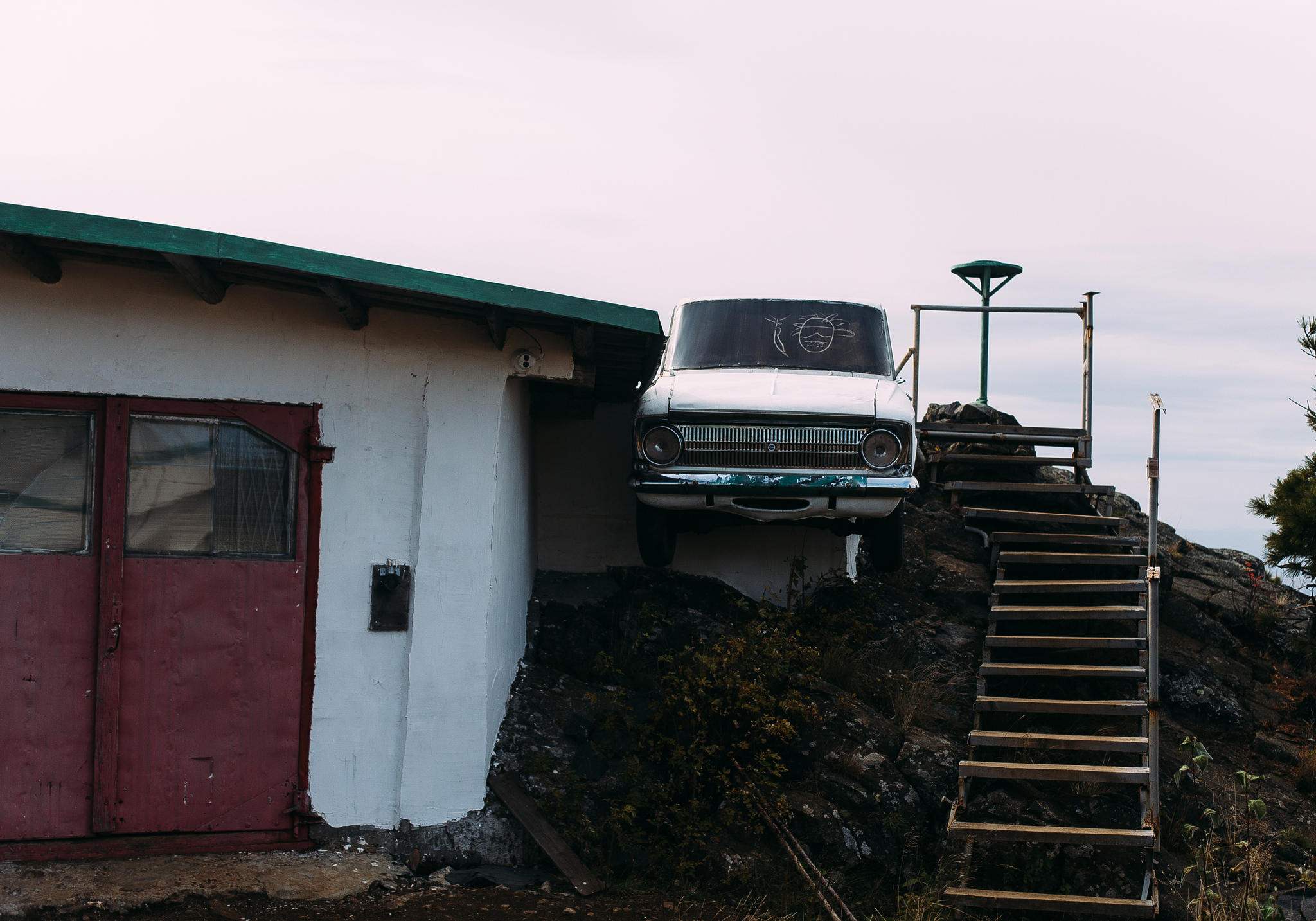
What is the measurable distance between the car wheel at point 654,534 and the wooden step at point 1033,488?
3264mm

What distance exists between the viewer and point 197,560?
5559 millimetres

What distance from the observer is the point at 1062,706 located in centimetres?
698

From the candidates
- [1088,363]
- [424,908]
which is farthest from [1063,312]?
[424,908]

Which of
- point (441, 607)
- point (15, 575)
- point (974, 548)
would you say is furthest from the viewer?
point (974, 548)

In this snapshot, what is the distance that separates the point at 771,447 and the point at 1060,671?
105 inches

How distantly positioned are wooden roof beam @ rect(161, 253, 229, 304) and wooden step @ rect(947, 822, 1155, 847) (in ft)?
17.2

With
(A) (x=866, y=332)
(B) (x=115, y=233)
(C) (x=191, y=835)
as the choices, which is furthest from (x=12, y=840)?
(A) (x=866, y=332)

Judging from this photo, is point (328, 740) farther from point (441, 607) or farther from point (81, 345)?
point (81, 345)

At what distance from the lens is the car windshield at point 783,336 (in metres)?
8.05

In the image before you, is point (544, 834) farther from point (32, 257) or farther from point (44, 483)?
point (32, 257)


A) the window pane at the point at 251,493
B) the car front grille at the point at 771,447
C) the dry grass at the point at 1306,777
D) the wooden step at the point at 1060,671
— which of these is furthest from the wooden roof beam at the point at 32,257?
the dry grass at the point at 1306,777

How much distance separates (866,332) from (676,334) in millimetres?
1552

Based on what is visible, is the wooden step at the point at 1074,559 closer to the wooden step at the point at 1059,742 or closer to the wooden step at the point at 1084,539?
the wooden step at the point at 1084,539

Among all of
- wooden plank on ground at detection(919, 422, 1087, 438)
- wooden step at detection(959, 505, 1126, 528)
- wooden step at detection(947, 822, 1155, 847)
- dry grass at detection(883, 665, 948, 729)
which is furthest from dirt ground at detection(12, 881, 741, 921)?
wooden plank on ground at detection(919, 422, 1087, 438)
